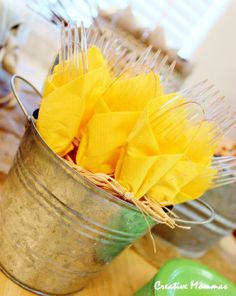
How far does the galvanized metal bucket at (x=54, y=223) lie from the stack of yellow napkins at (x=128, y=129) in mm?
22

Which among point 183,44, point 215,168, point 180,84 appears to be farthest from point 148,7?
point 215,168

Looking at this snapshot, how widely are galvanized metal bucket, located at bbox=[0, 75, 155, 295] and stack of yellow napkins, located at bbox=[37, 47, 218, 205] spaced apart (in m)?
0.02

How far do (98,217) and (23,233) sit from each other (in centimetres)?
8

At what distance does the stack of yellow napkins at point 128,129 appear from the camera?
12.0 inches

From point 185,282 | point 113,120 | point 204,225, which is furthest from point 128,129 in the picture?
point 204,225

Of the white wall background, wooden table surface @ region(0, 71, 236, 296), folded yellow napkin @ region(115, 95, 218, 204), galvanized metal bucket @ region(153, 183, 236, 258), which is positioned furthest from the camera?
the white wall background

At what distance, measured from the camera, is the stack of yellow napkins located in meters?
0.31

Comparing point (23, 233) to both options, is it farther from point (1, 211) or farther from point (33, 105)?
point (33, 105)

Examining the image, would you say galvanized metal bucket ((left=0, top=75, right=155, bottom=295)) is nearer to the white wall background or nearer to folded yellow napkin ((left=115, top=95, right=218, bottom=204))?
folded yellow napkin ((left=115, top=95, right=218, bottom=204))

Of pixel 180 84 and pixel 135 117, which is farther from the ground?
pixel 135 117

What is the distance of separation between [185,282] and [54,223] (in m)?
0.16

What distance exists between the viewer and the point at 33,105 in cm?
73

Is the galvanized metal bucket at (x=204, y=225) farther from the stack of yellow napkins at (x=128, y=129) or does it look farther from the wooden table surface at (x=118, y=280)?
the stack of yellow napkins at (x=128, y=129)

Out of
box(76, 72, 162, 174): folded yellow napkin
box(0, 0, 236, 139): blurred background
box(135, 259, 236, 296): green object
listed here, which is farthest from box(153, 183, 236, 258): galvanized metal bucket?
box(0, 0, 236, 139): blurred background
